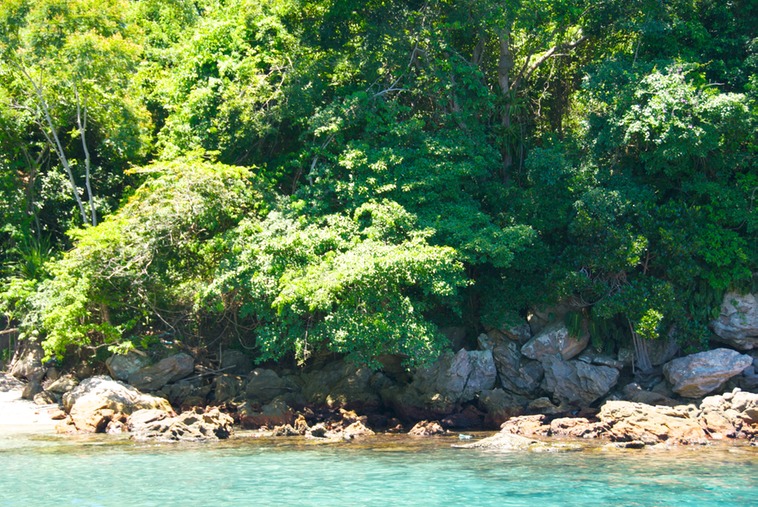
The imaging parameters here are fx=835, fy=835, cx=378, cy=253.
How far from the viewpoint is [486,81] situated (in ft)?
69.3

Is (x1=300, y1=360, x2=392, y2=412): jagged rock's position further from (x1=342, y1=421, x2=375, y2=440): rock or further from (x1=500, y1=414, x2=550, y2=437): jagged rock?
(x1=500, y1=414, x2=550, y2=437): jagged rock

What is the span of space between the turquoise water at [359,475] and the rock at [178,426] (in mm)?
568

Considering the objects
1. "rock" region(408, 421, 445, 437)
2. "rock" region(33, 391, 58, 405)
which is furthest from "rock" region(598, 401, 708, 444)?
"rock" region(33, 391, 58, 405)

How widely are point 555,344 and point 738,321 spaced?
3.82 m

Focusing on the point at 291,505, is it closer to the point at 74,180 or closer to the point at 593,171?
the point at 593,171

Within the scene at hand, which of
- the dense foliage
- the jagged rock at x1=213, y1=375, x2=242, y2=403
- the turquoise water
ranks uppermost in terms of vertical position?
the dense foliage

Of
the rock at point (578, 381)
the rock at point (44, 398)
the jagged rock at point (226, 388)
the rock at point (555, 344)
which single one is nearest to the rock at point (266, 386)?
the jagged rock at point (226, 388)

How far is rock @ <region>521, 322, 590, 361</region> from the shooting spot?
17750 mm

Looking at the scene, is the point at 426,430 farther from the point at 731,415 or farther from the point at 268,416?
the point at 731,415

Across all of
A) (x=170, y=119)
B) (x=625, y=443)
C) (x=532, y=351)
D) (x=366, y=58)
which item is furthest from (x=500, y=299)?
(x=170, y=119)

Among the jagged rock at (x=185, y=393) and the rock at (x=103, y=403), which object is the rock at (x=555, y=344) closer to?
the jagged rock at (x=185, y=393)

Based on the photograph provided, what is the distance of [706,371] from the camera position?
1662 centimetres

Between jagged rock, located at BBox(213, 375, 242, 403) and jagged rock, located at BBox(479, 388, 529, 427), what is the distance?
17.3ft

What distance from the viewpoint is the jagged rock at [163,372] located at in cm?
1791
